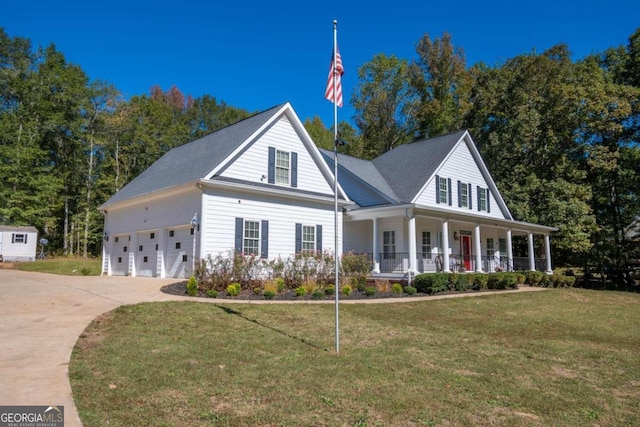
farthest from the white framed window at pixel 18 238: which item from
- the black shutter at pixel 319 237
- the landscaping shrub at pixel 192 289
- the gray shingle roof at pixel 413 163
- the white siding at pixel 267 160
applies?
the landscaping shrub at pixel 192 289

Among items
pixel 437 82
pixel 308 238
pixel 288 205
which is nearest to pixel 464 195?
pixel 308 238

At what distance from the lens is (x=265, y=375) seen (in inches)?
214

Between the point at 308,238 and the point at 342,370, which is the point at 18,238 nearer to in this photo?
the point at 308,238

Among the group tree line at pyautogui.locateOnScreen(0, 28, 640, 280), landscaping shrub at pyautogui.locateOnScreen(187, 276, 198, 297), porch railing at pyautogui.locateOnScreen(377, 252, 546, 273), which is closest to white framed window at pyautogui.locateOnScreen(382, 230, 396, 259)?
porch railing at pyautogui.locateOnScreen(377, 252, 546, 273)

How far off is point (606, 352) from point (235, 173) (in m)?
12.7

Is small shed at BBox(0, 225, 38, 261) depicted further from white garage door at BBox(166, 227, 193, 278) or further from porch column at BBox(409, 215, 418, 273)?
porch column at BBox(409, 215, 418, 273)

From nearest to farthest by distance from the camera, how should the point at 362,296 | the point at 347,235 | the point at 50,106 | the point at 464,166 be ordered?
the point at 362,296 → the point at 347,235 → the point at 464,166 → the point at 50,106

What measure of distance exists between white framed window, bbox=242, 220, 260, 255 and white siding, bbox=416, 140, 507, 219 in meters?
9.11

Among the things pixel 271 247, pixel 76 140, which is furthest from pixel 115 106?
pixel 271 247

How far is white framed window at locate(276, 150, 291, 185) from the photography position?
17891 mm

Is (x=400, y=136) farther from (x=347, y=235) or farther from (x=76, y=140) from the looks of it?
(x=76, y=140)

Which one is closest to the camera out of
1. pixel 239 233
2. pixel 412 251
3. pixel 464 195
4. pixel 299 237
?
pixel 239 233

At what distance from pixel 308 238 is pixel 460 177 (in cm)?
1041

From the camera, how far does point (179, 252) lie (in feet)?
53.8
